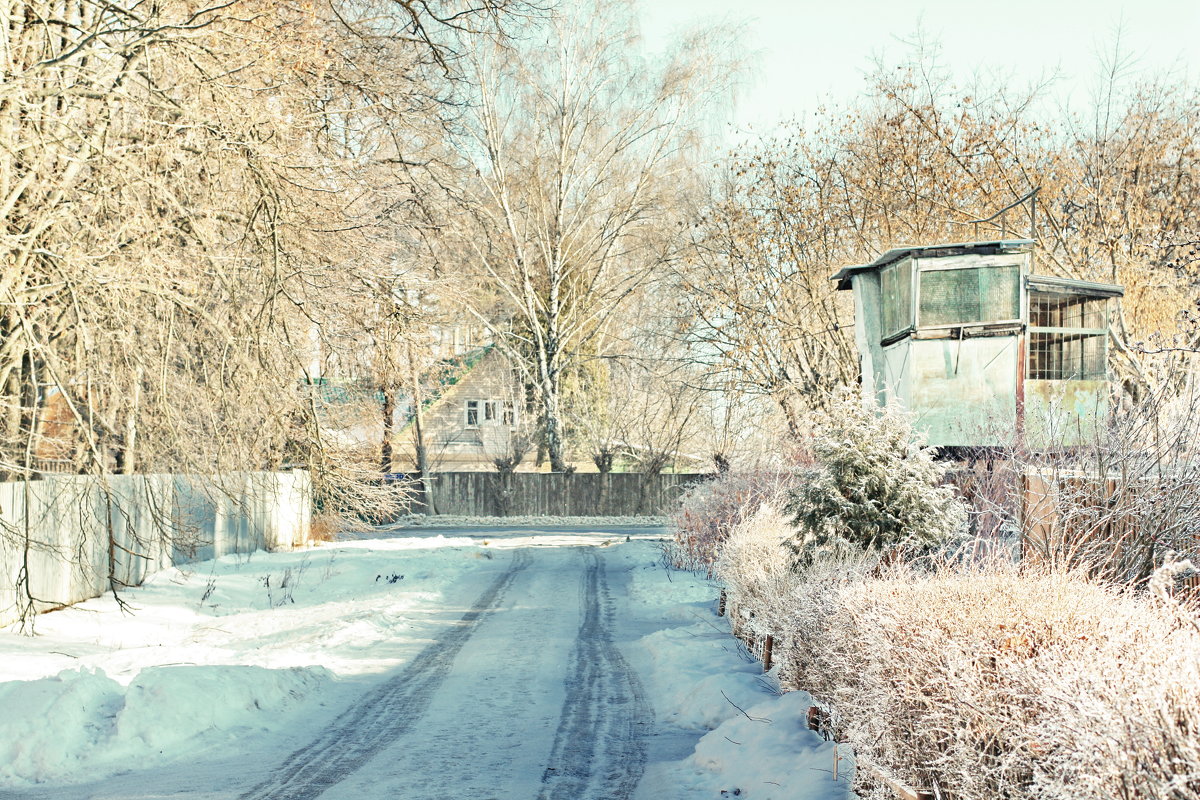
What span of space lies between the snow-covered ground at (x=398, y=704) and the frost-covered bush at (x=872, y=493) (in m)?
1.73

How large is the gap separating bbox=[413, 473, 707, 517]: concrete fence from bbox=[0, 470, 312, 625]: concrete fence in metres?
18.3

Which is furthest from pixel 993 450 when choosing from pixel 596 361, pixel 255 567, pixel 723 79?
pixel 596 361

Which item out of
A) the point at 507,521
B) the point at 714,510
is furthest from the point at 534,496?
the point at 714,510

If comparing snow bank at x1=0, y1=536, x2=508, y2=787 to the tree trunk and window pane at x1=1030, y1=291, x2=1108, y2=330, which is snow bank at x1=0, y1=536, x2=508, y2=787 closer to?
the tree trunk

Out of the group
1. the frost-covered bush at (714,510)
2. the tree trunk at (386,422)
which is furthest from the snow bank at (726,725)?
the tree trunk at (386,422)

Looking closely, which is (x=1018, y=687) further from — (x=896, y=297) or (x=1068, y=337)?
(x=1068, y=337)

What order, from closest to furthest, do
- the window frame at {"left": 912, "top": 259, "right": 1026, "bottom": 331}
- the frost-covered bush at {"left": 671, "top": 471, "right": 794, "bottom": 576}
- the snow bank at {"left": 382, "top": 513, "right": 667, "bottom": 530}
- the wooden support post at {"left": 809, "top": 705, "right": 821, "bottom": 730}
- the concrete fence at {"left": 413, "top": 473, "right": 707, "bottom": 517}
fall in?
the wooden support post at {"left": 809, "top": 705, "right": 821, "bottom": 730} → the frost-covered bush at {"left": 671, "top": 471, "right": 794, "bottom": 576} → the window frame at {"left": 912, "top": 259, "right": 1026, "bottom": 331} → the snow bank at {"left": 382, "top": 513, "right": 667, "bottom": 530} → the concrete fence at {"left": 413, "top": 473, "right": 707, "bottom": 517}

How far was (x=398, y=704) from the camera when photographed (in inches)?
358

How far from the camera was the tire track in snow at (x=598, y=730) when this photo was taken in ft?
22.5

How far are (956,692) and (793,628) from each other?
3.57 meters

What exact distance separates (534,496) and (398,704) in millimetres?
31029

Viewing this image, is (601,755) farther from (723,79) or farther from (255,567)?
(723,79)

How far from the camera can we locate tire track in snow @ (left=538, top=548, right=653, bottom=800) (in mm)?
6855

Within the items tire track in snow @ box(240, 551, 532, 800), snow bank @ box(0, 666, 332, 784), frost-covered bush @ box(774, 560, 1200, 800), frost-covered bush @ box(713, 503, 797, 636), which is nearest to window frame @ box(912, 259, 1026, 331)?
frost-covered bush @ box(713, 503, 797, 636)
